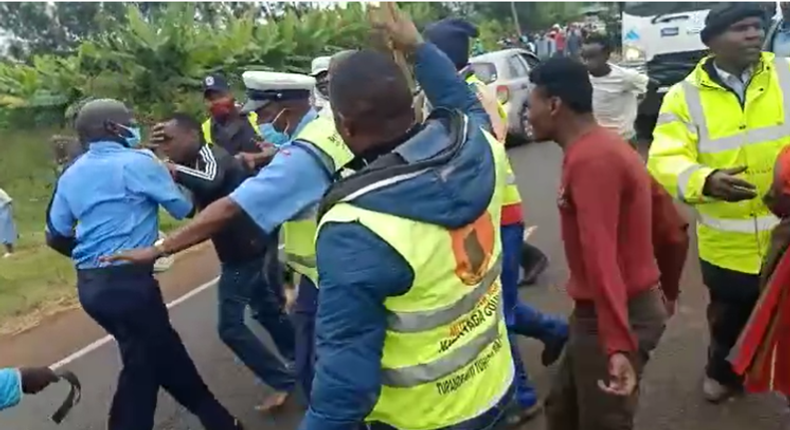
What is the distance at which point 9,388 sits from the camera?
319cm

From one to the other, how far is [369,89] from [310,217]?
160cm

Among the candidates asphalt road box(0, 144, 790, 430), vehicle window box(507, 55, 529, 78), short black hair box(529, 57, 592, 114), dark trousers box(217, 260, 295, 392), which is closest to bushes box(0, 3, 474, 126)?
vehicle window box(507, 55, 529, 78)

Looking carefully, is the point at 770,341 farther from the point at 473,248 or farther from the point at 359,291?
the point at 359,291

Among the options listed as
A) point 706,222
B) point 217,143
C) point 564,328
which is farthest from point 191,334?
point 706,222

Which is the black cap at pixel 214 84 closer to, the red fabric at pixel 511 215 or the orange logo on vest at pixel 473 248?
the red fabric at pixel 511 215

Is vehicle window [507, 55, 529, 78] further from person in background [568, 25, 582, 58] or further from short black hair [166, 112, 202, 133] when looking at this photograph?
person in background [568, 25, 582, 58]

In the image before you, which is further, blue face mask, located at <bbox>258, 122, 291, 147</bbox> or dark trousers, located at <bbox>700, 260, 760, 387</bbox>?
blue face mask, located at <bbox>258, 122, 291, 147</bbox>

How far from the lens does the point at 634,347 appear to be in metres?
2.97

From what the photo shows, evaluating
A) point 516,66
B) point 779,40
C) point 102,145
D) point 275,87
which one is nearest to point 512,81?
point 516,66

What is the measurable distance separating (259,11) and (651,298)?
26823mm

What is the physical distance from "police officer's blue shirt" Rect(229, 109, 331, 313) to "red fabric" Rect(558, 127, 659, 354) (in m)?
0.82

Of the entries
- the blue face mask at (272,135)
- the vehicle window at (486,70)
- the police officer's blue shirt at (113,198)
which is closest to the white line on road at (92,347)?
the blue face mask at (272,135)

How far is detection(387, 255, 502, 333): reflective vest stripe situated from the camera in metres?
2.24

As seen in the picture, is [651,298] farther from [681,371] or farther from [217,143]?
[217,143]
